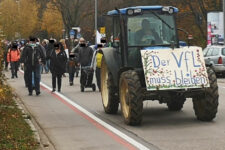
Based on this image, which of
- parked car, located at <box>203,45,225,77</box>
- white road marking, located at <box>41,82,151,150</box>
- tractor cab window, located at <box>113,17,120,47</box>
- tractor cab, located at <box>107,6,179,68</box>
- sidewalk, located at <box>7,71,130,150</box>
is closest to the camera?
white road marking, located at <box>41,82,151,150</box>

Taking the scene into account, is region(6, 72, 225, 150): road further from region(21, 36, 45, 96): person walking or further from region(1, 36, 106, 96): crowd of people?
region(1, 36, 106, 96): crowd of people

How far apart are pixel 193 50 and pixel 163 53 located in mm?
643

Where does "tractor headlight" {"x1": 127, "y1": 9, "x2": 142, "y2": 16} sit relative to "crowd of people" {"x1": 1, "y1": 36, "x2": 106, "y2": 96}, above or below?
above

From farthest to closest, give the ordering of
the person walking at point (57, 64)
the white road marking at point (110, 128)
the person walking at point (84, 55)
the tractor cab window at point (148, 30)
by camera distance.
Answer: the person walking at point (84, 55) → the person walking at point (57, 64) → the tractor cab window at point (148, 30) → the white road marking at point (110, 128)

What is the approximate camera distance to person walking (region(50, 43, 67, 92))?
67.6 feet

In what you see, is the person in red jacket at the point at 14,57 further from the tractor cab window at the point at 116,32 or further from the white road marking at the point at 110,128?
the tractor cab window at the point at 116,32

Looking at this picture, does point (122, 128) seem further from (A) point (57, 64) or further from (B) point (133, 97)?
(A) point (57, 64)

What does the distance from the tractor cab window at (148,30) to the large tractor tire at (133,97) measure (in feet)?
4.08

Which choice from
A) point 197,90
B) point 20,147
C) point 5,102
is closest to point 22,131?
point 20,147

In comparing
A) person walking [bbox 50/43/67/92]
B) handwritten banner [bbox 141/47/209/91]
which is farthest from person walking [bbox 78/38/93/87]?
handwritten banner [bbox 141/47/209/91]

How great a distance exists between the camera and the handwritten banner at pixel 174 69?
11594 mm

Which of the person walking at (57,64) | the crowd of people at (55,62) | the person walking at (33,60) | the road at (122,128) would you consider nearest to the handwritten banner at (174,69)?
the road at (122,128)

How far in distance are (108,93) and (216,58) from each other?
1600 cm

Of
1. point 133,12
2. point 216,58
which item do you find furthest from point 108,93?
point 216,58
